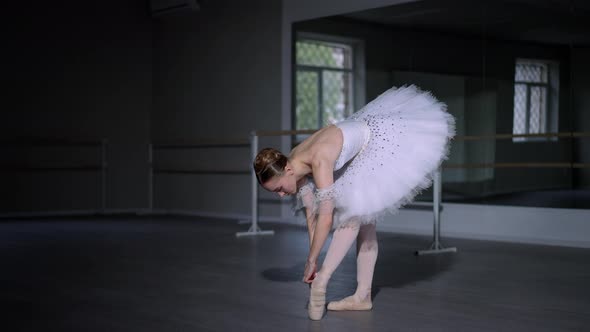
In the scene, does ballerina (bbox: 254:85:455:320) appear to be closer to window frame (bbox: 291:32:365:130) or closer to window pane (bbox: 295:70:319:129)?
window frame (bbox: 291:32:365:130)

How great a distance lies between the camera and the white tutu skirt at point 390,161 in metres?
2.76

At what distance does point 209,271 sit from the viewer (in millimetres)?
4062

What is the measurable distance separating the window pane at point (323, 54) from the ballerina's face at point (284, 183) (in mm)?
4367

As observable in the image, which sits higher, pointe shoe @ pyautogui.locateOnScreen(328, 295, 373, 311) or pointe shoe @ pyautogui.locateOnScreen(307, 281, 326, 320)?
pointe shoe @ pyautogui.locateOnScreen(307, 281, 326, 320)

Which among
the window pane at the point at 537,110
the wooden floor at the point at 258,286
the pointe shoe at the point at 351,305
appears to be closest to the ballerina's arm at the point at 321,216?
the wooden floor at the point at 258,286

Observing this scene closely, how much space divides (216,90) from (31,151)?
7.10 ft

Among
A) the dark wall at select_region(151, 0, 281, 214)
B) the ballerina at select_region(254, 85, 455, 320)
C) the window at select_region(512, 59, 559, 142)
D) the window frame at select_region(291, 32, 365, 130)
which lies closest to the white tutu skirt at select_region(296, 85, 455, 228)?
the ballerina at select_region(254, 85, 455, 320)

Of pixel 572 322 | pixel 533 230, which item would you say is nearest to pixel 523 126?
pixel 533 230

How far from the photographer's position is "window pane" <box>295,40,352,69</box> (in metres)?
6.92

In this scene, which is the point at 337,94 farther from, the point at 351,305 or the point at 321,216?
the point at 321,216

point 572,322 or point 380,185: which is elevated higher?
point 380,185

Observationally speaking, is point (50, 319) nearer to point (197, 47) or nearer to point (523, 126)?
point (523, 126)

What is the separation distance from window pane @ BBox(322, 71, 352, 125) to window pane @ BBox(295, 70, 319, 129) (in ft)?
0.37

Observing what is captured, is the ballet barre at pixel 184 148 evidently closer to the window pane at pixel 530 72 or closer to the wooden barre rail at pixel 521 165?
the wooden barre rail at pixel 521 165
